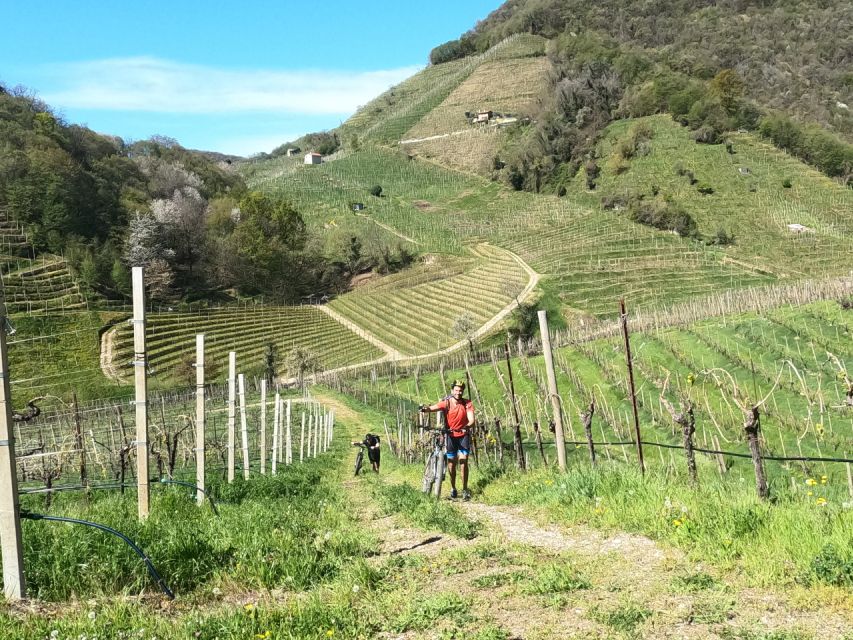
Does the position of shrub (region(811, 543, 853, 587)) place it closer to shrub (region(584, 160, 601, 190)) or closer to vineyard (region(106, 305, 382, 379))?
vineyard (region(106, 305, 382, 379))

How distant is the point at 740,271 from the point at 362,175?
3030 inches

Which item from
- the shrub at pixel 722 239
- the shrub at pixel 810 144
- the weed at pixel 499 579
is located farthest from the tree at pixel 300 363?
the shrub at pixel 810 144

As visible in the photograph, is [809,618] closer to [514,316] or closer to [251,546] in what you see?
[251,546]

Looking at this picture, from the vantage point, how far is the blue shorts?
30.8ft

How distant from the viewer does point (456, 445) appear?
943 cm

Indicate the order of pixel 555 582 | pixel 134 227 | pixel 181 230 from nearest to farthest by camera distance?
pixel 555 582 → pixel 134 227 → pixel 181 230

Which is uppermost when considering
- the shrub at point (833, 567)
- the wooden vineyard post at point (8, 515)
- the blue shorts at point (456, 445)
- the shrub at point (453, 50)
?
the shrub at point (453, 50)

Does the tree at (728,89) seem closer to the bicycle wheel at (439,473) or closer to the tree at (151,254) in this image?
the tree at (151,254)

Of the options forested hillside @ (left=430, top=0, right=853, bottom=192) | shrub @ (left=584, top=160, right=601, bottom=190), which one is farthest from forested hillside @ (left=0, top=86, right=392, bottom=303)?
forested hillside @ (left=430, top=0, right=853, bottom=192)

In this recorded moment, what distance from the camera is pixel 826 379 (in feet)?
61.6

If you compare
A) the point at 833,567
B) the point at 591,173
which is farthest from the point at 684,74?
the point at 833,567

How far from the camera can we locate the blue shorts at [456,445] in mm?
9375

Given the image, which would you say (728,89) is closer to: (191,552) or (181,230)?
(181,230)

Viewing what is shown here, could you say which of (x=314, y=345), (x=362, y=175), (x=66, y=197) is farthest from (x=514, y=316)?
(x=362, y=175)
